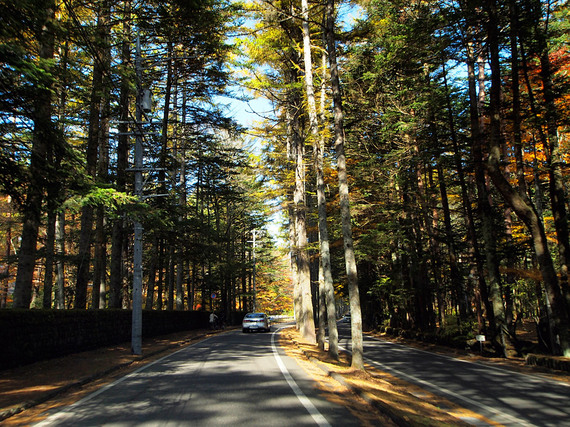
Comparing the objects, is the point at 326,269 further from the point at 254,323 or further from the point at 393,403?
the point at 254,323

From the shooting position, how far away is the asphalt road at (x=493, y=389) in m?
6.31

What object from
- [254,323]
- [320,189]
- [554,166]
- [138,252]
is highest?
[554,166]

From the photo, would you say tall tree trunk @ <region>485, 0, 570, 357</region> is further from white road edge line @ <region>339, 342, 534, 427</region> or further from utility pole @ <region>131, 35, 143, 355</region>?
utility pole @ <region>131, 35, 143, 355</region>

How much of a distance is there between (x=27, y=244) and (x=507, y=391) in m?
13.6

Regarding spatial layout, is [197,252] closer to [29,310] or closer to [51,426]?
[29,310]

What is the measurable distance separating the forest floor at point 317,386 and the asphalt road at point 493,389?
433 millimetres

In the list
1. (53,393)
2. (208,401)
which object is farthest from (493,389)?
(53,393)

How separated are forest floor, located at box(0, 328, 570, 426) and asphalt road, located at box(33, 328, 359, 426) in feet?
1.31

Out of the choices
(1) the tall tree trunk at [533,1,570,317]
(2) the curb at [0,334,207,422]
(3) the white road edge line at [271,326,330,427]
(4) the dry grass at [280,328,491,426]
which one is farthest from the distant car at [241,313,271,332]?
(1) the tall tree trunk at [533,1,570,317]

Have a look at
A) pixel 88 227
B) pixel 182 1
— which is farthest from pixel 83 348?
pixel 182 1

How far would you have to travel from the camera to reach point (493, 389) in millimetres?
8531

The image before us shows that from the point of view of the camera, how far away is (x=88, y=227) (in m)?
17.5

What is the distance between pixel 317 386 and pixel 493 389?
4078 millimetres

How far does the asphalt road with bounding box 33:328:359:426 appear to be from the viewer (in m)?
5.32
